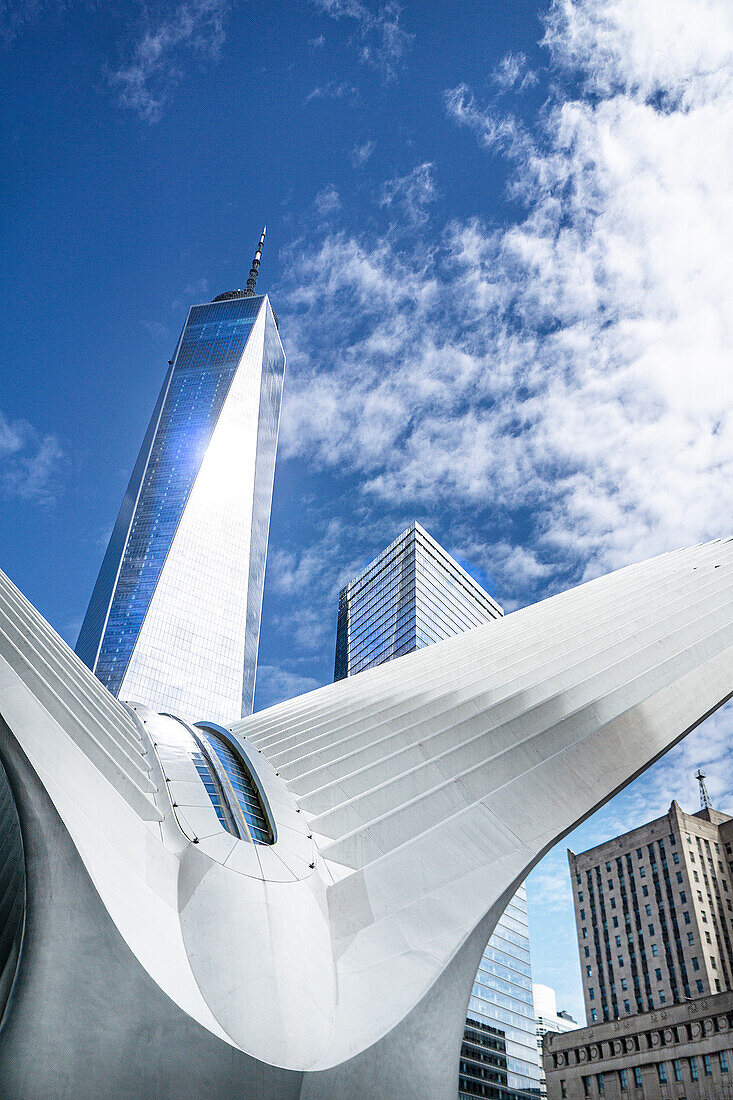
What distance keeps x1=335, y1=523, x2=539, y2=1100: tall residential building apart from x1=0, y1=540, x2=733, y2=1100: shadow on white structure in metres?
56.9

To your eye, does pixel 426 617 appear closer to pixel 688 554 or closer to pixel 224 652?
pixel 224 652

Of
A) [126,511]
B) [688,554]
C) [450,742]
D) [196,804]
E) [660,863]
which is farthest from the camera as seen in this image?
[126,511]

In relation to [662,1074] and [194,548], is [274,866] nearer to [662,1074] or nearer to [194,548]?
[662,1074]

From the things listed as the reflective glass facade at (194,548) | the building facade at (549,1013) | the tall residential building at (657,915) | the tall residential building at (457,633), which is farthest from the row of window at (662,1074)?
the building facade at (549,1013)

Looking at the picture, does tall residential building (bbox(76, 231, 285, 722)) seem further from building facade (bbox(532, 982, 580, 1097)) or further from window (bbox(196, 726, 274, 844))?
window (bbox(196, 726, 274, 844))

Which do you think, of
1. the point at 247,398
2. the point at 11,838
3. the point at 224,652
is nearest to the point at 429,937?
the point at 11,838

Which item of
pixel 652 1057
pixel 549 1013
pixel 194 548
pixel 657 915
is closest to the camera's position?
pixel 652 1057

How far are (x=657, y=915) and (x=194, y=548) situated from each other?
344 feet

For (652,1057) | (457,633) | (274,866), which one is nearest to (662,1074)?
(652,1057)

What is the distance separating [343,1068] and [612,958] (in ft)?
288

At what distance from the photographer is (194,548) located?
157 metres

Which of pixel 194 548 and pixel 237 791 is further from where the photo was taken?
pixel 194 548

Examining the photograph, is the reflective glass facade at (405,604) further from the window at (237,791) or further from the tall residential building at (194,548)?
the window at (237,791)

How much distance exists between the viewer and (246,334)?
198375mm
